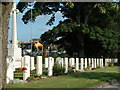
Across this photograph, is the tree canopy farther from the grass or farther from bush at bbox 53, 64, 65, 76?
the grass

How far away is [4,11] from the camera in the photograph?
7938 mm

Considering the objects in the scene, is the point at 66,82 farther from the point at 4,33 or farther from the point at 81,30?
the point at 81,30

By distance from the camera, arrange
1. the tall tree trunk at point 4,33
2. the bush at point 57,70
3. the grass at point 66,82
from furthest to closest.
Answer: the bush at point 57,70 → the grass at point 66,82 → the tall tree trunk at point 4,33

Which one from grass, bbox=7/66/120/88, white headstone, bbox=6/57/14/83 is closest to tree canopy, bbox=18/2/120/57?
grass, bbox=7/66/120/88

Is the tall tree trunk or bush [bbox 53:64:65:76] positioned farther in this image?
bush [bbox 53:64:65:76]

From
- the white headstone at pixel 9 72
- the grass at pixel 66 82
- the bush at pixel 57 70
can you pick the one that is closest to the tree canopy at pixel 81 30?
the bush at pixel 57 70

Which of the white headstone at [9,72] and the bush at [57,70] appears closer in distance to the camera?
the white headstone at [9,72]

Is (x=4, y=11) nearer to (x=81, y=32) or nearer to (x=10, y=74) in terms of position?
→ (x=10, y=74)

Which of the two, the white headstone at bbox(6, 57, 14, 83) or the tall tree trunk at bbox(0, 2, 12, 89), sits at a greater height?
the tall tree trunk at bbox(0, 2, 12, 89)

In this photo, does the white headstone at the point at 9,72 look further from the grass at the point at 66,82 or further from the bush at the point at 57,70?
the bush at the point at 57,70

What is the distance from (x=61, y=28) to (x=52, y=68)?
65.4 ft

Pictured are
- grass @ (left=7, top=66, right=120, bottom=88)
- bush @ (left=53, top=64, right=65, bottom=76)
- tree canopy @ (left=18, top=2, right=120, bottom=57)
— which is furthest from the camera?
tree canopy @ (left=18, top=2, right=120, bottom=57)

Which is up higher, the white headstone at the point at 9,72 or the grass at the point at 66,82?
the white headstone at the point at 9,72

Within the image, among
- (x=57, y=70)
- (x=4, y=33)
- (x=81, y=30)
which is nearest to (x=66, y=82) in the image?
(x=57, y=70)
